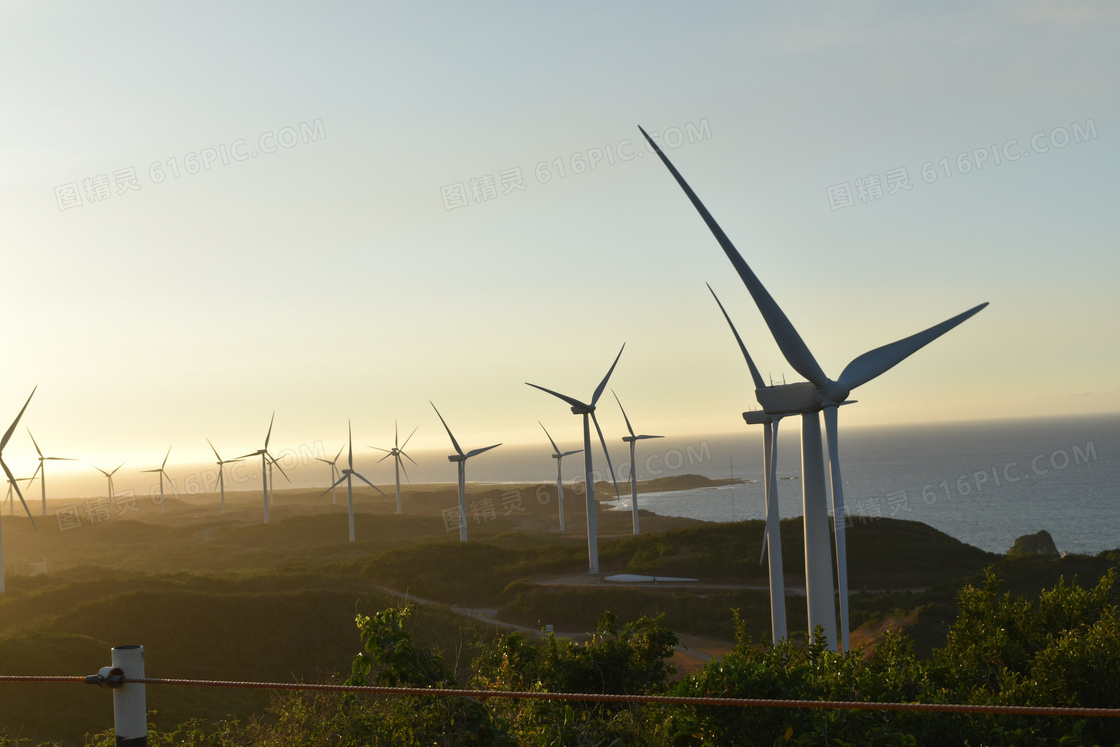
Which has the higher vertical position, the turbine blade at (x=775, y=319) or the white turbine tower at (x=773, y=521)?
the turbine blade at (x=775, y=319)

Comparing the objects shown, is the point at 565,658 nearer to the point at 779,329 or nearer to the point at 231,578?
the point at 779,329

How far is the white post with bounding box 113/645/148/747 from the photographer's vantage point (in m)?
5.64

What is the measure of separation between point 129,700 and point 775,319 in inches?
833

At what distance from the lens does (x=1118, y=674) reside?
1302cm

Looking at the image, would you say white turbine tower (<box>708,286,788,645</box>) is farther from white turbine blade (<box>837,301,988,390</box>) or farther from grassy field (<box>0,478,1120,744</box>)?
grassy field (<box>0,478,1120,744</box>)

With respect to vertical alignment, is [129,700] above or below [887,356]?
below

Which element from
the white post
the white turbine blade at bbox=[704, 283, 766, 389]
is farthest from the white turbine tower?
the white post

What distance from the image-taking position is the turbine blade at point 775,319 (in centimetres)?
2238

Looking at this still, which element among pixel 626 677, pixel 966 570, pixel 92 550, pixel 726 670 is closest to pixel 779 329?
pixel 626 677

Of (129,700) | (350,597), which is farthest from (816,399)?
(350,597)

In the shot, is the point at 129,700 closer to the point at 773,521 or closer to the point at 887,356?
the point at 887,356

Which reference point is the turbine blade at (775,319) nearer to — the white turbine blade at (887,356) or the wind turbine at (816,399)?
the wind turbine at (816,399)

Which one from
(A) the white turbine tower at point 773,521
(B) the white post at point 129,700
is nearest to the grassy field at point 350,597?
(A) the white turbine tower at point 773,521

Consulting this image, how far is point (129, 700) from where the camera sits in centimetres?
567
